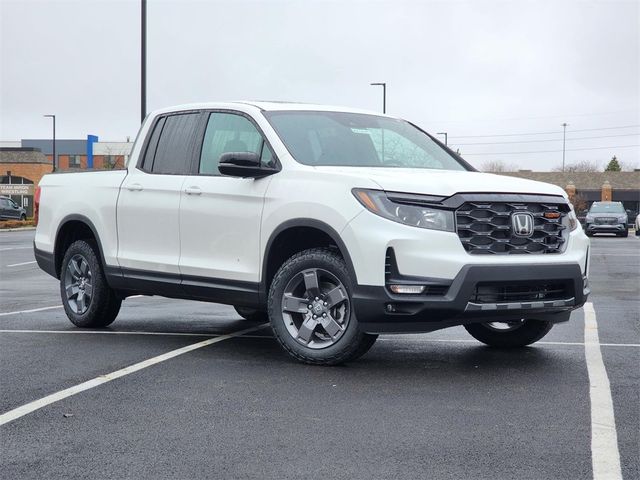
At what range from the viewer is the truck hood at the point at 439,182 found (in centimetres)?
675

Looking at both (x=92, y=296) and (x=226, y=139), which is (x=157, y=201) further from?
(x=92, y=296)


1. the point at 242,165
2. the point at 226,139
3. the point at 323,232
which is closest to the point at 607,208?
the point at 226,139

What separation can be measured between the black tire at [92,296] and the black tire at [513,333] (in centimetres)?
349

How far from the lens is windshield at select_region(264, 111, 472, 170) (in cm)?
782

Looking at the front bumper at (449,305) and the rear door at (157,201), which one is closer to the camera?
the front bumper at (449,305)

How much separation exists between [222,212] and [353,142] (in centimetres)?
123

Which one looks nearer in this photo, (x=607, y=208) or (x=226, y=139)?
(x=226, y=139)

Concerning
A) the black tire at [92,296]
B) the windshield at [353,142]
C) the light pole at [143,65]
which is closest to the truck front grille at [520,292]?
the windshield at [353,142]

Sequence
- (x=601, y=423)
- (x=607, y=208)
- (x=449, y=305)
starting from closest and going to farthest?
(x=601, y=423) < (x=449, y=305) < (x=607, y=208)

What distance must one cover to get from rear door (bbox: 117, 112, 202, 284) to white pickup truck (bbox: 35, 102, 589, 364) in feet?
0.05

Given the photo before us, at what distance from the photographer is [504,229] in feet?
22.6

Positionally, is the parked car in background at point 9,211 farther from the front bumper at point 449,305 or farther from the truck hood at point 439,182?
the front bumper at point 449,305

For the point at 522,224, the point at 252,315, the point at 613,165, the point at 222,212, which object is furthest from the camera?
the point at 613,165

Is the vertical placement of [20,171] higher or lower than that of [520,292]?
higher
